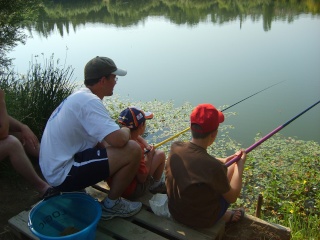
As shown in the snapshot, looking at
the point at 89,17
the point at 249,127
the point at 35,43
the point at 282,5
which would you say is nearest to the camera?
the point at 249,127

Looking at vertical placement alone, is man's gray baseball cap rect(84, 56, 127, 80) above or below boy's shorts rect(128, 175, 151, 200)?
above

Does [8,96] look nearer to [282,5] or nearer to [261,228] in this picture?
[261,228]

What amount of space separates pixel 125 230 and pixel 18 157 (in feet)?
2.79

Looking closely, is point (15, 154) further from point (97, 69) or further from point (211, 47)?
point (211, 47)

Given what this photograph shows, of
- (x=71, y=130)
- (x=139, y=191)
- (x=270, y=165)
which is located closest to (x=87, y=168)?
(x=71, y=130)

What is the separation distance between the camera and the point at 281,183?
3.09 metres

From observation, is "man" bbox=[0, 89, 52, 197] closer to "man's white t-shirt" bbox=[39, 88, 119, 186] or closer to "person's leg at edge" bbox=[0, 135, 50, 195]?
"person's leg at edge" bbox=[0, 135, 50, 195]

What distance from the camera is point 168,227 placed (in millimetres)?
1894

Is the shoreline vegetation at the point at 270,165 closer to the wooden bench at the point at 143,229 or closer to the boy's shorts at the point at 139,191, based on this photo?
the wooden bench at the point at 143,229

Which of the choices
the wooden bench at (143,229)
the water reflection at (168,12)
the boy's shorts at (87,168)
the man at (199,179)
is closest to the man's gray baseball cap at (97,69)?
the boy's shorts at (87,168)

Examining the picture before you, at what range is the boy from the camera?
6.89 ft

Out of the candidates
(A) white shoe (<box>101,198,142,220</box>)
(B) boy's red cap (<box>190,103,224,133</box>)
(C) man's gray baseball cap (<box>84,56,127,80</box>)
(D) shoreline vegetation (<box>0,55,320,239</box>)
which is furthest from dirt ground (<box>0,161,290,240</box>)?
(C) man's gray baseball cap (<box>84,56,127,80</box>)

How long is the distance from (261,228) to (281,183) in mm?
1228

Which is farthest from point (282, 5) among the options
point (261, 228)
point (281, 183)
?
point (261, 228)
